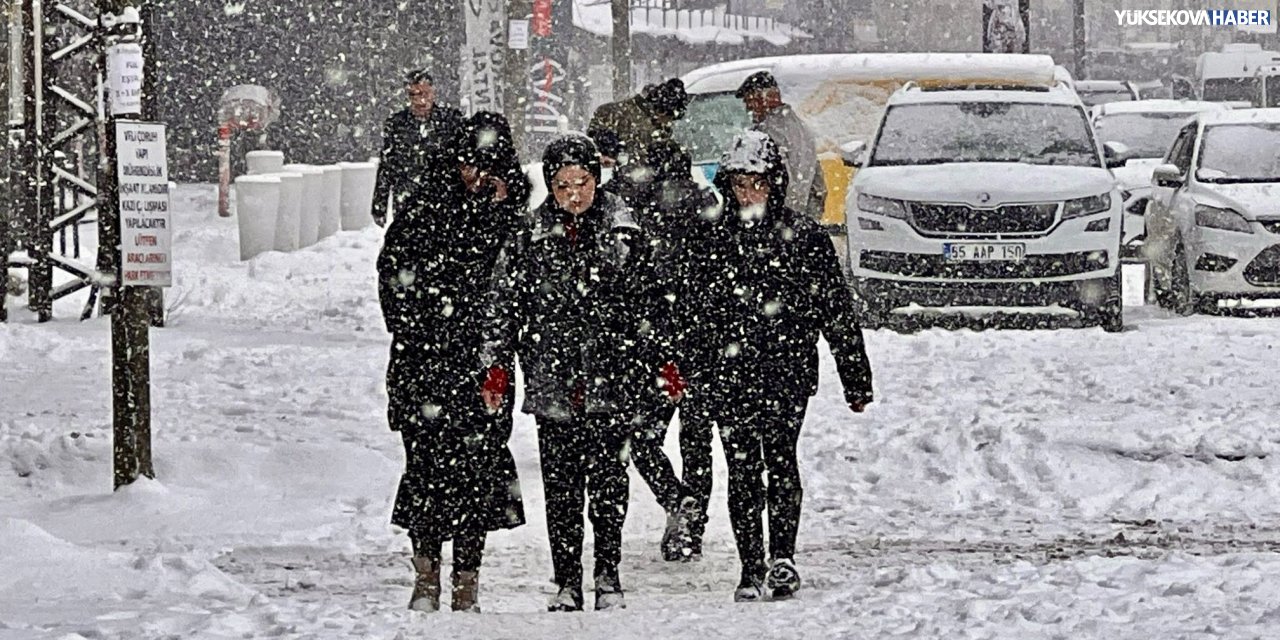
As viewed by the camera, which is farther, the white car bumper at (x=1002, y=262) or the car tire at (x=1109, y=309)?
the car tire at (x=1109, y=309)

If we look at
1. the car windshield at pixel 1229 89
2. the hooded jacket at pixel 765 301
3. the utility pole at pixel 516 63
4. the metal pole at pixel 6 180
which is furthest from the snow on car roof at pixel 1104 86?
the hooded jacket at pixel 765 301

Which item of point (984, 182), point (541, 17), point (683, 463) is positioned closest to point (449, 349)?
point (683, 463)

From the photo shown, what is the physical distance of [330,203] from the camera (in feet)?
80.5

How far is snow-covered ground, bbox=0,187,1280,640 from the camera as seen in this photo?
6.71m

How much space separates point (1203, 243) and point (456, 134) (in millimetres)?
10373

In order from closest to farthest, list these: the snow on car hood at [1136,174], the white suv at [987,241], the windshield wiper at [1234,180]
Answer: the white suv at [987,241]
the windshield wiper at [1234,180]
the snow on car hood at [1136,174]

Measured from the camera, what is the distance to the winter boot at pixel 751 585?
7.38 m

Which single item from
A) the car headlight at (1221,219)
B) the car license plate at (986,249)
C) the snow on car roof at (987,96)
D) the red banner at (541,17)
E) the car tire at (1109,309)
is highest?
the red banner at (541,17)

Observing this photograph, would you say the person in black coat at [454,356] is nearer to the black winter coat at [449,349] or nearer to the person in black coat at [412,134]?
the black winter coat at [449,349]

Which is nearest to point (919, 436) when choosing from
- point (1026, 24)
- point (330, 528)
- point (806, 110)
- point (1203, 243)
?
point (330, 528)

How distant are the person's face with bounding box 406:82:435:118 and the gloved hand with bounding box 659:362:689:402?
6.93 metres

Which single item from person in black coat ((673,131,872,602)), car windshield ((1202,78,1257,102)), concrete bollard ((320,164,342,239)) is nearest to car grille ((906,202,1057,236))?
person in black coat ((673,131,872,602))

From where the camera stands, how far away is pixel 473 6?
24.7 metres

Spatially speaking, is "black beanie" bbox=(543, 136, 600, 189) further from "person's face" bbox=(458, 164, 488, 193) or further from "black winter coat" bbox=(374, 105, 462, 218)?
"black winter coat" bbox=(374, 105, 462, 218)
